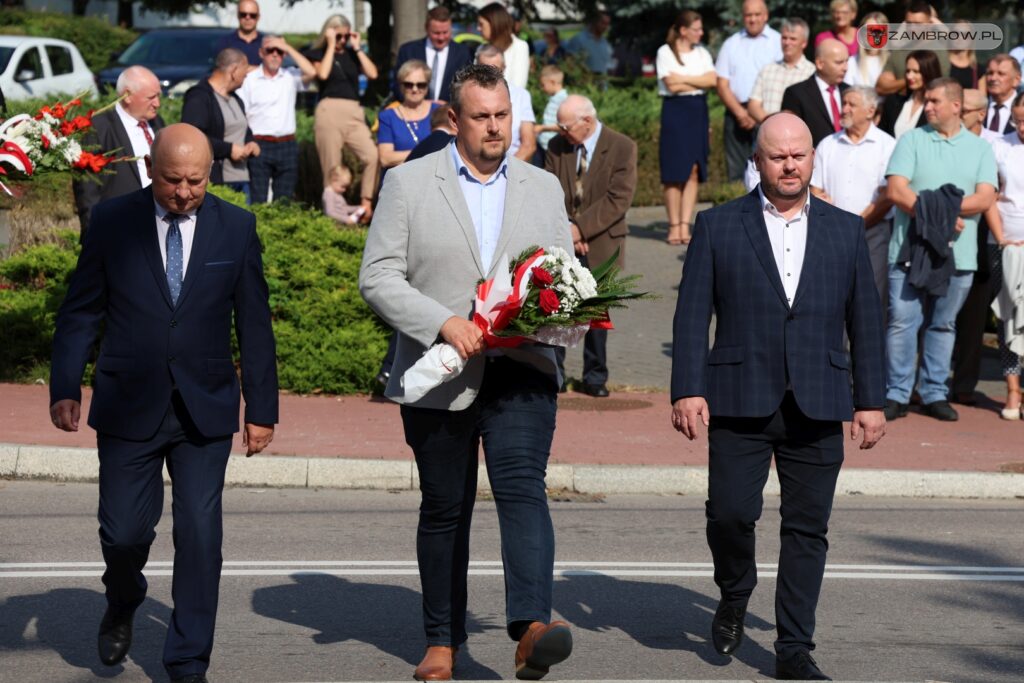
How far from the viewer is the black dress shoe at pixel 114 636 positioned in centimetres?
605

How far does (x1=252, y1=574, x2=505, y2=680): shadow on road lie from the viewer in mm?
6578

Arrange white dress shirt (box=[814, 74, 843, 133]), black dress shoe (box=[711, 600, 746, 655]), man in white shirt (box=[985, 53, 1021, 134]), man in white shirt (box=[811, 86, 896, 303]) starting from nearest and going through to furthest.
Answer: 1. black dress shoe (box=[711, 600, 746, 655])
2. man in white shirt (box=[811, 86, 896, 303])
3. man in white shirt (box=[985, 53, 1021, 134])
4. white dress shirt (box=[814, 74, 843, 133])

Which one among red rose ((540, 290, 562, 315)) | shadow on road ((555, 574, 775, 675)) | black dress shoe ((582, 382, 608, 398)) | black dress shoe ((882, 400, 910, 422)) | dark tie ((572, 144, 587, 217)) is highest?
red rose ((540, 290, 562, 315))

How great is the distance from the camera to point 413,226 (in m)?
5.89

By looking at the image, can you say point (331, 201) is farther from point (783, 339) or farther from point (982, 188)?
point (783, 339)

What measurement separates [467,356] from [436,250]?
0.47 metres

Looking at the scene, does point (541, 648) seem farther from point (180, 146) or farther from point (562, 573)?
point (562, 573)

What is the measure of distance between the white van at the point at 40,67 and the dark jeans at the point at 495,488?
18552 millimetres

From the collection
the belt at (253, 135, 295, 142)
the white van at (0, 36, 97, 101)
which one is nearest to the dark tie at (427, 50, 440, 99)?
the belt at (253, 135, 295, 142)

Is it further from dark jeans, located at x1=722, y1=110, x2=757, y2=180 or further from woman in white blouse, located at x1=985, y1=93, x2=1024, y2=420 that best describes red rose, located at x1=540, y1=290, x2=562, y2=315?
dark jeans, located at x1=722, y1=110, x2=757, y2=180

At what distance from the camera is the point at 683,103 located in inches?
683

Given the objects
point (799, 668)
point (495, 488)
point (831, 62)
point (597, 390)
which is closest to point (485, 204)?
point (495, 488)

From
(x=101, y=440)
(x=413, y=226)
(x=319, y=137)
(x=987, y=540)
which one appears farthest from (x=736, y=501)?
(x=319, y=137)

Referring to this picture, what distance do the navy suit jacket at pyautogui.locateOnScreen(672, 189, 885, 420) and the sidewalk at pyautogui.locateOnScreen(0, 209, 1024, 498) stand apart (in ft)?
12.6
